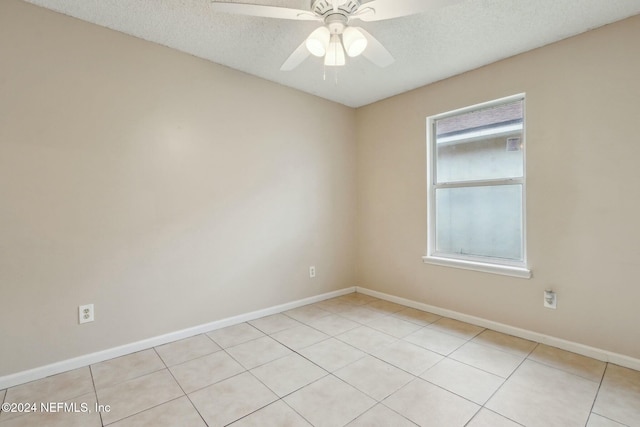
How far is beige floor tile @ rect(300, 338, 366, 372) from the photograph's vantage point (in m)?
2.07

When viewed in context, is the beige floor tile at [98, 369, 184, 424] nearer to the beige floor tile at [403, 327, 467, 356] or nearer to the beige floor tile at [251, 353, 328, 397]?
the beige floor tile at [251, 353, 328, 397]

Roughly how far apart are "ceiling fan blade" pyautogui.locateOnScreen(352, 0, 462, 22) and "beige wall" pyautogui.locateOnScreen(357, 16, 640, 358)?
153 centimetres

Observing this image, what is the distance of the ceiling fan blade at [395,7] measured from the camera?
142cm

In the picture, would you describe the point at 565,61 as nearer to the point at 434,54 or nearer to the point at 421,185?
the point at 434,54

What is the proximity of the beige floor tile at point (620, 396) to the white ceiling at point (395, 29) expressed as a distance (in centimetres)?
239

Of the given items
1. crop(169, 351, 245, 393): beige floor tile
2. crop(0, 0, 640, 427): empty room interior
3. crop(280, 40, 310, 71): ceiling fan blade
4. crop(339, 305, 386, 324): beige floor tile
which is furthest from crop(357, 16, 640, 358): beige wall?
crop(169, 351, 245, 393): beige floor tile

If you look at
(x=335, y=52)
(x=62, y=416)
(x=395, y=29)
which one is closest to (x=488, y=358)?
(x=335, y=52)

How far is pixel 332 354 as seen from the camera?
2207 millimetres

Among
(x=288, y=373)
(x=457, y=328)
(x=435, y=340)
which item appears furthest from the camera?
(x=457, y=328)

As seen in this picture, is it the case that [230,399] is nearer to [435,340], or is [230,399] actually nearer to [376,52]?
[435,340]

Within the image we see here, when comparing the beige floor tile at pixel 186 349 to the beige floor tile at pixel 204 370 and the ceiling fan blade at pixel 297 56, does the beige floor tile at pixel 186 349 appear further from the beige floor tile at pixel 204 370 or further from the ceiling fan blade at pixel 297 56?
the ceiling fan blade at pixel 297 56

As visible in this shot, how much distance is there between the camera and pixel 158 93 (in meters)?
2.36

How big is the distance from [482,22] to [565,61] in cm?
79

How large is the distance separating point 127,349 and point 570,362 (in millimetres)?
3232
